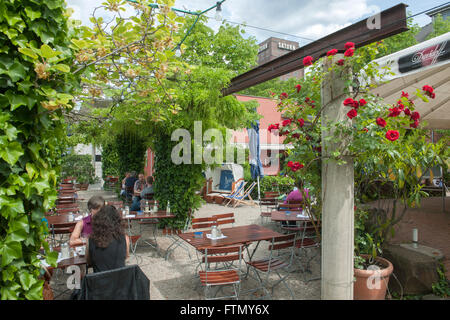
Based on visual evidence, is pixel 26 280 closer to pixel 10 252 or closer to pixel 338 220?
pixel 10 252

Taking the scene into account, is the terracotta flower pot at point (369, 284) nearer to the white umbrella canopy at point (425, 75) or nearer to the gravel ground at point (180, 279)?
the gravel ground at point (180, 279)

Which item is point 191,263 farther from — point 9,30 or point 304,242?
point 9,30

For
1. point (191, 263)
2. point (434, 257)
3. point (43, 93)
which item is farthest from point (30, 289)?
point (434, 257)

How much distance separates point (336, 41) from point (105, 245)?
3.93 m

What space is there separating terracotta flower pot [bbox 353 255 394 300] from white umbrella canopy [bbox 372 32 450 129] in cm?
215

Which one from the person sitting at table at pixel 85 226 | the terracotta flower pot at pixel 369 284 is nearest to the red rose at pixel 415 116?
the terracotta flower pot at pixel 369 284

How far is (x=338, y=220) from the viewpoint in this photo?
3230 mm

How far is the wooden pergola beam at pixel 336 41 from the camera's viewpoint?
11.6 ft

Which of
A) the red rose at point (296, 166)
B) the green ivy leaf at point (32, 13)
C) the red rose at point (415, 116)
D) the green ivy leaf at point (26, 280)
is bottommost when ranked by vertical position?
the green ivy leaf at point (26, 280)

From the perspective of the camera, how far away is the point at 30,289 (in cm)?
171

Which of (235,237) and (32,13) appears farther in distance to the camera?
(235,237)

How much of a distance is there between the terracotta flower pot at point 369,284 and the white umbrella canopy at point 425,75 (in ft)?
7.04

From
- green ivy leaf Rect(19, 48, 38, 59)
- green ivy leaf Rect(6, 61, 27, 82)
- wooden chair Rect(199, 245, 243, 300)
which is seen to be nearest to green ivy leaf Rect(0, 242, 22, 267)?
green ivy leaf Rect(6, 61, 27, 82)

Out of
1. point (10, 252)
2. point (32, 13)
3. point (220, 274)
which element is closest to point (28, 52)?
point (32, 13)
